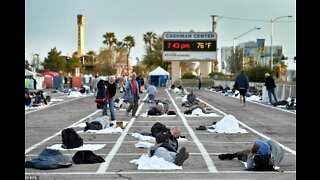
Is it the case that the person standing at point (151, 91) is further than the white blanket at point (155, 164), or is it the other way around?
the person standing at point (151, 91)

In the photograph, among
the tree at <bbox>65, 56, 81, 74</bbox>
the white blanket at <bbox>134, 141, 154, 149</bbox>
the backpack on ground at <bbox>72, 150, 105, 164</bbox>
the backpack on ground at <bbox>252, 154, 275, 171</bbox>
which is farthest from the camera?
the tree at <bbox>65, 56, 81, 74</bbox>

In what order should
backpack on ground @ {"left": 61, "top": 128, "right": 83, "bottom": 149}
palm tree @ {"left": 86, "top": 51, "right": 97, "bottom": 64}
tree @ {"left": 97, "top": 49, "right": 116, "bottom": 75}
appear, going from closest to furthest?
backpack on ground @ {"left": 61, "top": 128, "right": 83, "bottom": 149}, tree @ {"left": 97, "top": 49, "right": 116, "bottom": 75}, palm tree @ {"left": 86, "top": 51, "right": 97, "bottom": 64}

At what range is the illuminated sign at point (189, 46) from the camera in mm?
82562

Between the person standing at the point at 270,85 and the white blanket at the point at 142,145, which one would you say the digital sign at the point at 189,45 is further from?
the white blanket at the point at 142,145

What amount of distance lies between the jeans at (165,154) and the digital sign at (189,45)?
2803 inches

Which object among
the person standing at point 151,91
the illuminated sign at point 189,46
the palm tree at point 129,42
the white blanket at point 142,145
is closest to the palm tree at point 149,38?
the palm tree at point 129,42

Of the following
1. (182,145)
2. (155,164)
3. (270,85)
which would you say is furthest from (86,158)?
(270,85)

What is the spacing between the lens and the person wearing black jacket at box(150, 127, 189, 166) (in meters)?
11.1

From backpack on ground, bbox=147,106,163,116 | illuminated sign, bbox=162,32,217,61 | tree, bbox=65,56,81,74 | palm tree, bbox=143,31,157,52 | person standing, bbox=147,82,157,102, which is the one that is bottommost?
backpack on ground, bbox=147,106,163,116

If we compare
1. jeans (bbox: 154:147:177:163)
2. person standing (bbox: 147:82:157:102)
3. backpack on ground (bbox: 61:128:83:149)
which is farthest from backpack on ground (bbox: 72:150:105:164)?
person standing (bbox: 147:82:157:102)

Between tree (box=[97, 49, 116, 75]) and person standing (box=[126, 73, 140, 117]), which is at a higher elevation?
tree (box=[97, 49, 116, 75])

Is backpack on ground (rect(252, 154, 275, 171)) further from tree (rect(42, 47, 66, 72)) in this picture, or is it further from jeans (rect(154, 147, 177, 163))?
tree (rect(42, 47, 66, 72))

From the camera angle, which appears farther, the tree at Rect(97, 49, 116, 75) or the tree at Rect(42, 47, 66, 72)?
the tree at Rect(42, 47, 66, 72)

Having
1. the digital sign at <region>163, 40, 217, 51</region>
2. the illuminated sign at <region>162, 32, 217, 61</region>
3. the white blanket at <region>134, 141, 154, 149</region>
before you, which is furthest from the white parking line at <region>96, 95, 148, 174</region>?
the illuminated sign at <region>162, 32, 217, 61</region>
